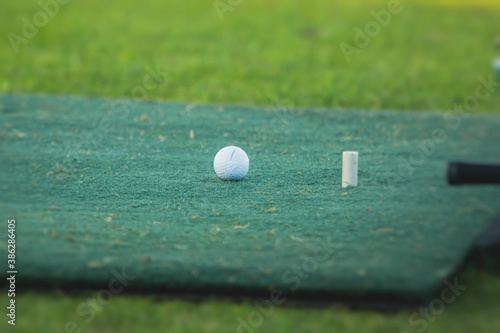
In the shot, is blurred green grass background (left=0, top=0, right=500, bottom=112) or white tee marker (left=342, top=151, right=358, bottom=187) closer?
white tee marker (left=342, top=151, right=358, bottom=187)

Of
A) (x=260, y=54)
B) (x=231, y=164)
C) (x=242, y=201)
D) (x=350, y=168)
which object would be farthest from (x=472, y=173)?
(x=260, y=54)

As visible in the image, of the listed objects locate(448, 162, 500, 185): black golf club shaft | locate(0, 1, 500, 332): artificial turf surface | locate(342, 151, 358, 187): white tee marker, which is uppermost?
locate(0, 1, 500, 332): artificial turf surface

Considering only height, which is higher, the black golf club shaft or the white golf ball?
the white golf ball

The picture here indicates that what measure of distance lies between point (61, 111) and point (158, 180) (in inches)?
140

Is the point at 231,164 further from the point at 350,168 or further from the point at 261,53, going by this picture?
the point at 261,53

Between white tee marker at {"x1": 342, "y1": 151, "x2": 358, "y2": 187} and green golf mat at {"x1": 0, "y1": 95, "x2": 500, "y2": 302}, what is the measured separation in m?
0.07

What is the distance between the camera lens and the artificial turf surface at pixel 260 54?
→ 10781 millimetres

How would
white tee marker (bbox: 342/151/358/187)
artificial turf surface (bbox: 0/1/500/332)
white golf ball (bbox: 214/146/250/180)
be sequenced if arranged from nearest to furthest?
white tee marker (bbox: 342/151/358/187)
white golf ball (bbox: 214/146/250/180)
artificial turf surface (bbox: 0/1/500/332)

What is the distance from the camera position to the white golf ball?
18.1 feet

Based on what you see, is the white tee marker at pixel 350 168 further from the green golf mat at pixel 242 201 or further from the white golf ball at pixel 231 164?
the white golf ball at pixel 231 164

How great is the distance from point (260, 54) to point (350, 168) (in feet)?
25.0

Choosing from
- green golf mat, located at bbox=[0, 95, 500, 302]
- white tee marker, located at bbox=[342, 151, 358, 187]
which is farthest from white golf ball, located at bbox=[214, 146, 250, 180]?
white tee marker, located at bbox=[342, 151, 358, 187]

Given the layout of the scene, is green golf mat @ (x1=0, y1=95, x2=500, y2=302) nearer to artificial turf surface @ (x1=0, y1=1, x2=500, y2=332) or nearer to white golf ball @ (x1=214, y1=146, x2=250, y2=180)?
white golf ball @ (x1=214, y1=146, x2=250, y2=180)

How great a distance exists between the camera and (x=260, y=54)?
41.4ft
